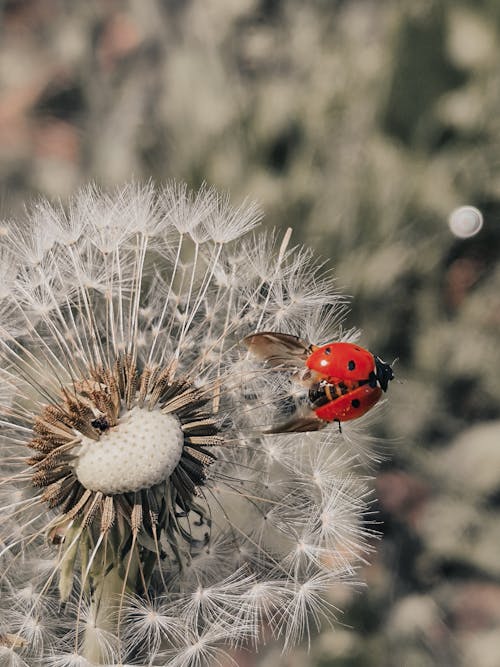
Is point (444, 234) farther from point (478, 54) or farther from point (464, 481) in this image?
point (464, 481)

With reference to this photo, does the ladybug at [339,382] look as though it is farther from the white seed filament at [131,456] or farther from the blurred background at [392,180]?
the blurred background at [392,180]

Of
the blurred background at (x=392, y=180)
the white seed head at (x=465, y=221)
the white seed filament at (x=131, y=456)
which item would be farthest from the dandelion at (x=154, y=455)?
the white seed head at (x=465, y=221)

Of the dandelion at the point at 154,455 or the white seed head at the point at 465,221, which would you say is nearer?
the dandelion at the point at 154,455

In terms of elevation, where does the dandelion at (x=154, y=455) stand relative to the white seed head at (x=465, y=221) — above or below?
above

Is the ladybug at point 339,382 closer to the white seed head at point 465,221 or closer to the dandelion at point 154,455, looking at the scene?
the dandelion at point 154,455

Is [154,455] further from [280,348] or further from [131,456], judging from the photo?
[280,348]

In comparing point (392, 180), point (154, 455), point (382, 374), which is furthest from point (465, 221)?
point (154, 455)

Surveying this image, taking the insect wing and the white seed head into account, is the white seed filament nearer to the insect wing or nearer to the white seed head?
the insect wing
